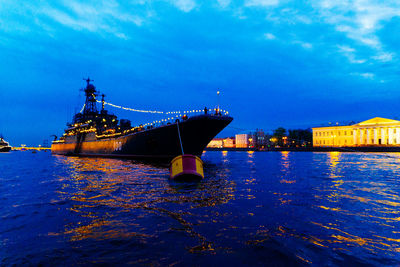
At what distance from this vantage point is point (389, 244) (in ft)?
17.1

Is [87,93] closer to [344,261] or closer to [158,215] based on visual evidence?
[158,215]

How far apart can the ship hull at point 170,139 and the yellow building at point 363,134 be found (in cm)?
10765

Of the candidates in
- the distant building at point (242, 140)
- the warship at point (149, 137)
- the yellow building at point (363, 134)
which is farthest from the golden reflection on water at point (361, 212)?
the distant building at point (242, 140)

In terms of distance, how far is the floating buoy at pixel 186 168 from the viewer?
14.7 m

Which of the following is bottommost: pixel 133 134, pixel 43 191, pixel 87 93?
pixel 43 191

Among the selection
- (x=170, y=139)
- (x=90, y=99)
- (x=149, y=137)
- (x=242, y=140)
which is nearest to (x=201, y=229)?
(x=170, y=139)

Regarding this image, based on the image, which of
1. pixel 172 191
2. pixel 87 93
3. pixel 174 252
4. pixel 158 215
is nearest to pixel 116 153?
pixel 87 93

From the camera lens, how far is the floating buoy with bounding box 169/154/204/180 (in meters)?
14.7

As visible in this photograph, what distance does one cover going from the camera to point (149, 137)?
32.6 m

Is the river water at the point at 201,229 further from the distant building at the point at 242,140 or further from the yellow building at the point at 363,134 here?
the distant building at the point at 242,140

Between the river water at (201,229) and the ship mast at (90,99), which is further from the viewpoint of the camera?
the ship mast at (90,99)

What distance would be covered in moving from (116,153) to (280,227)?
39152mm

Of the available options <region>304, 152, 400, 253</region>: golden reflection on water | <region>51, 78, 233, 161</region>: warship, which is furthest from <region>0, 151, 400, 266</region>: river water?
<region>51, 78, 233, 161</region>: warship

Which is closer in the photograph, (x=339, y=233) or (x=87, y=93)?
(x=339, y=233)
